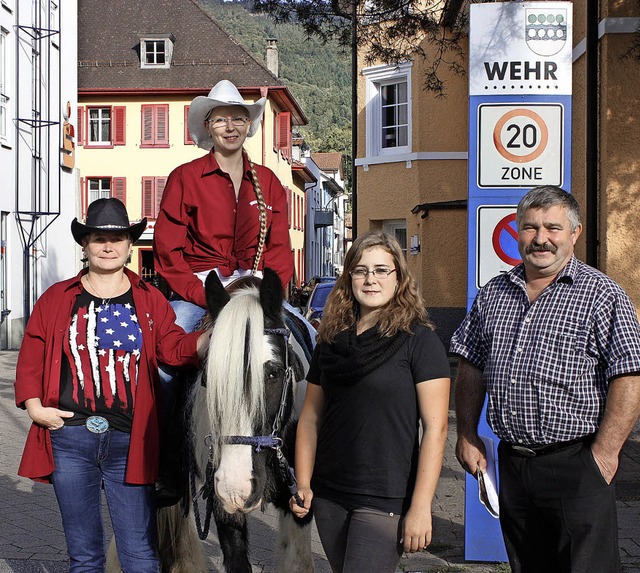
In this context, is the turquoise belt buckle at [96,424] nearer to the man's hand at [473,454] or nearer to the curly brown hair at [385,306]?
the curly brown hair at [385,306]

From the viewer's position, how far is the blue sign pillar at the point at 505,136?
17.4ft

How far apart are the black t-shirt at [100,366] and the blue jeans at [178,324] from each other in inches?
12.8

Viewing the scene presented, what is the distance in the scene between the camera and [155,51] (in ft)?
137

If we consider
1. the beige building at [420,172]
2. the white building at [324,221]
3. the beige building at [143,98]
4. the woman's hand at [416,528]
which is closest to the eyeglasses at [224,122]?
the woman's hand at [416,528]

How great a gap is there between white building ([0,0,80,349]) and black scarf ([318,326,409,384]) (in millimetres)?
18272

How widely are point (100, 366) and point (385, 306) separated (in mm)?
1273

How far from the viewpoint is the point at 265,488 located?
144 inches

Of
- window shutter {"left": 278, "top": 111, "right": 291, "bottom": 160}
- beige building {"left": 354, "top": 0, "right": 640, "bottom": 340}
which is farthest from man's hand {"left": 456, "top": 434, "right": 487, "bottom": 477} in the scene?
window shutter {"left": 278, "top": 111, "right": 291, "bottom": 160}

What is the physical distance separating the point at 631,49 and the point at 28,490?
7059 millimetres

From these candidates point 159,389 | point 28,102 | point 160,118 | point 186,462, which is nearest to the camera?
point 159,389

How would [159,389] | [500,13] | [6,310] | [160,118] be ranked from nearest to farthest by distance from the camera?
[159,389] → [500,13] → [6,310] → [160,118]

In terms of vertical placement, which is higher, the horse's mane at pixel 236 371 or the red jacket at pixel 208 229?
the red jacket at pixel 208 229

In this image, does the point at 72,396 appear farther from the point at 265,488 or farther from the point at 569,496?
the point at 569,496

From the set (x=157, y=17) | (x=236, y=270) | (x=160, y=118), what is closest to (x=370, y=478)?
(x=236, y=270)
